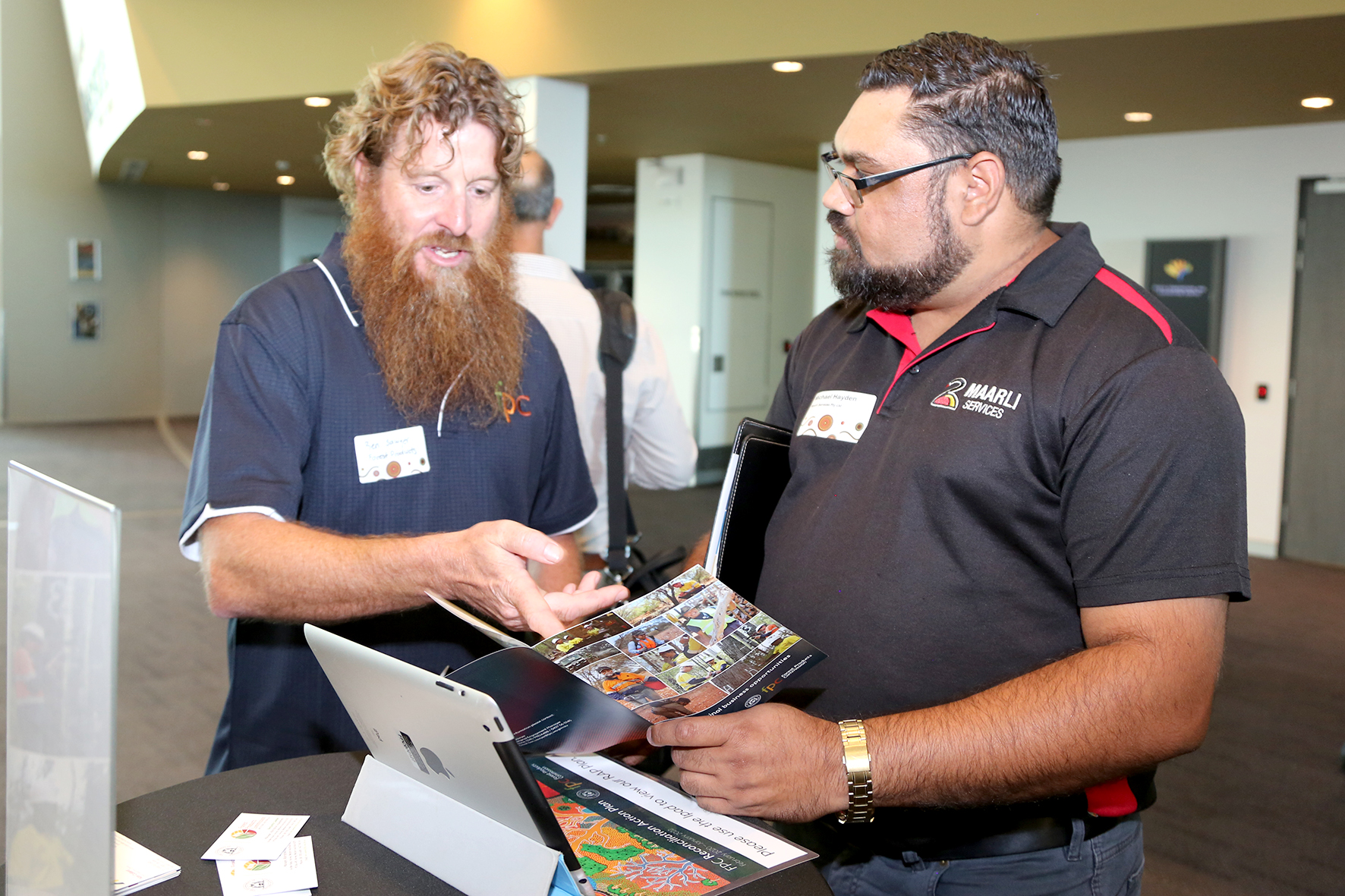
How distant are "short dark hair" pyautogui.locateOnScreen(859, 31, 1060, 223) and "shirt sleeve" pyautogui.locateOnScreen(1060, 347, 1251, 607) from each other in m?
0.37

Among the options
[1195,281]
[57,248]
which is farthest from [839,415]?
[57,248]

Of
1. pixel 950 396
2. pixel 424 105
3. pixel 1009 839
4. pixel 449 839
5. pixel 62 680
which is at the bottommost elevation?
pixel 1009 839

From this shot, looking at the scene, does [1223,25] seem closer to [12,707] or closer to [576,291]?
[576,291]

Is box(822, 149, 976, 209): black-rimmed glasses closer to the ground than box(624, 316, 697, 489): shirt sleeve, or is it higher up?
higher up

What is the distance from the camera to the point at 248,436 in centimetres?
157

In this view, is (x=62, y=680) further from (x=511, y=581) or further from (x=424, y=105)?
(x=424, y=105)

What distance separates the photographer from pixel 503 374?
1.89 metres

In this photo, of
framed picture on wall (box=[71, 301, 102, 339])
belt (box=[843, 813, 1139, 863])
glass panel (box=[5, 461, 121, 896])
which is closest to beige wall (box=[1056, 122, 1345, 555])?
belt (box=[843, 813, 1139, 863])

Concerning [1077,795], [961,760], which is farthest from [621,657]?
[1077,795]

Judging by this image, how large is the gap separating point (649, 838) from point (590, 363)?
6.38 ft

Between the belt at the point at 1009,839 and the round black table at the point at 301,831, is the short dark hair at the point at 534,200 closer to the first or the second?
the round black table at the point at 301,831

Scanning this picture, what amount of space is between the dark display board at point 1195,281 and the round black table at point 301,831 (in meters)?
7.30

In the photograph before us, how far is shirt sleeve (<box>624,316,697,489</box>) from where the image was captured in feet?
10.1

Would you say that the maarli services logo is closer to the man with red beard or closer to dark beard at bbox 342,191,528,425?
the man with red beard
